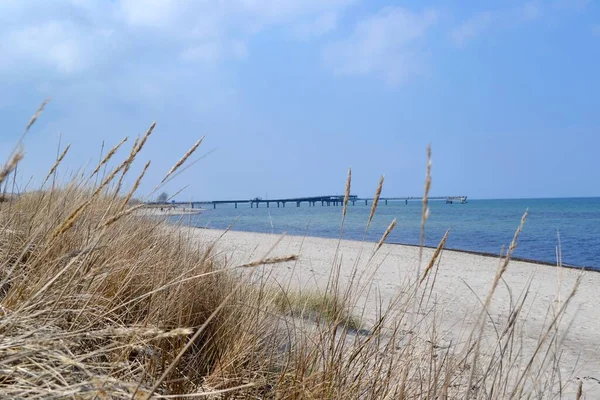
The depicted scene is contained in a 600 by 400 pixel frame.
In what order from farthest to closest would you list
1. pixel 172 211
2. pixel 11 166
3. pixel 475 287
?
pixel 475 287 → pixel 172 211 → pixel 11 166

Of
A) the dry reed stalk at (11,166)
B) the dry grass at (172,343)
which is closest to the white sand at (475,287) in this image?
the dry grass at (172,343)

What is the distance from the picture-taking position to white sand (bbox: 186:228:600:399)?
4.65 metres

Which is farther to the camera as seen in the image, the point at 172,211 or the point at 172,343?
the point at 172,211

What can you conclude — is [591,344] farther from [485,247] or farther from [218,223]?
[218,223]

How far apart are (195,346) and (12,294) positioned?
871 millimetres

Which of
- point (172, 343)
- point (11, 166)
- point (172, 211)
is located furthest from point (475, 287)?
point (11, 166)

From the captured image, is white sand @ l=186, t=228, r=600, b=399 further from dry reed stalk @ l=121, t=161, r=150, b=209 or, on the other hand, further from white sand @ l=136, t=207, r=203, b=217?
dry reed stalk @ l=121, t=161, r=150, b=209

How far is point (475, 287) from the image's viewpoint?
10.3 metres

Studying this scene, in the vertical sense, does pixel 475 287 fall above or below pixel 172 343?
below

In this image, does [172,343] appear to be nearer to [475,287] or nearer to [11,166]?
[11,166]

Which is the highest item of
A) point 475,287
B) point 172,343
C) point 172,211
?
point 172,211

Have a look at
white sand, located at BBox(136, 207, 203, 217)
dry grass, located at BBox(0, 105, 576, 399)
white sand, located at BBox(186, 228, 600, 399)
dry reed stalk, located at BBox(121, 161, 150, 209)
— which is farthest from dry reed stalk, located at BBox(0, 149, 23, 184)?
white sand, located at BBox(136, 207, 203, 217)

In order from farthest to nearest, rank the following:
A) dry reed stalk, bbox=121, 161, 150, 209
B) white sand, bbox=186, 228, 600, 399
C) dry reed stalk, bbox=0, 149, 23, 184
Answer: white sand, bbox=186, 228, 600, 399, dry reed stalk, bbox=121, 161, 150, 209, dry reed stalk, bbox=0, 149, 23, 184

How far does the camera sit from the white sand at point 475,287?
4652 mm
